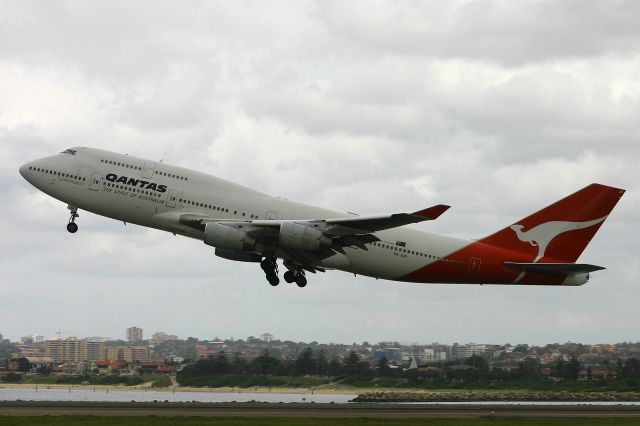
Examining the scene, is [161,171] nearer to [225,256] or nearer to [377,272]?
[225,256]

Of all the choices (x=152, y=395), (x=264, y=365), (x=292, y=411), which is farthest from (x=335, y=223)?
(x=152, y=395)

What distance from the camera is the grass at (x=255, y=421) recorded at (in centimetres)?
4706

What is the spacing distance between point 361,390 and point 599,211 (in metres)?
66.8

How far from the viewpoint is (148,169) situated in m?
57.9

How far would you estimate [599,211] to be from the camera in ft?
209

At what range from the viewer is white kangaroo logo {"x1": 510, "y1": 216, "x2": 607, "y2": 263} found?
62969 mm

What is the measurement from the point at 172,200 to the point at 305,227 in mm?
7725

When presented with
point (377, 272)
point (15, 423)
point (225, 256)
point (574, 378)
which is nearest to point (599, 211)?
point (377, 272)

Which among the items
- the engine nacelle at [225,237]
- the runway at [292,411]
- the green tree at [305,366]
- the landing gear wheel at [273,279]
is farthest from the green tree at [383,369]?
the engine nacelle at [225,237]

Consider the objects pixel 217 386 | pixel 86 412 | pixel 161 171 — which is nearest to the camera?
pixel 86 412

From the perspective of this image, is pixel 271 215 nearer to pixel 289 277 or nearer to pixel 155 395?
pixel 289 277

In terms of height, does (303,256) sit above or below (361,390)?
above

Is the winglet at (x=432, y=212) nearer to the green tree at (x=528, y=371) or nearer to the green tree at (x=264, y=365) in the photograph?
Result: the green tree at (x=528, y=371)

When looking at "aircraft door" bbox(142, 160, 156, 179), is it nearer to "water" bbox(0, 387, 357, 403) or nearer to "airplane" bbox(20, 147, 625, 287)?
"airplane" bbox(20, 147, 625, 287)
